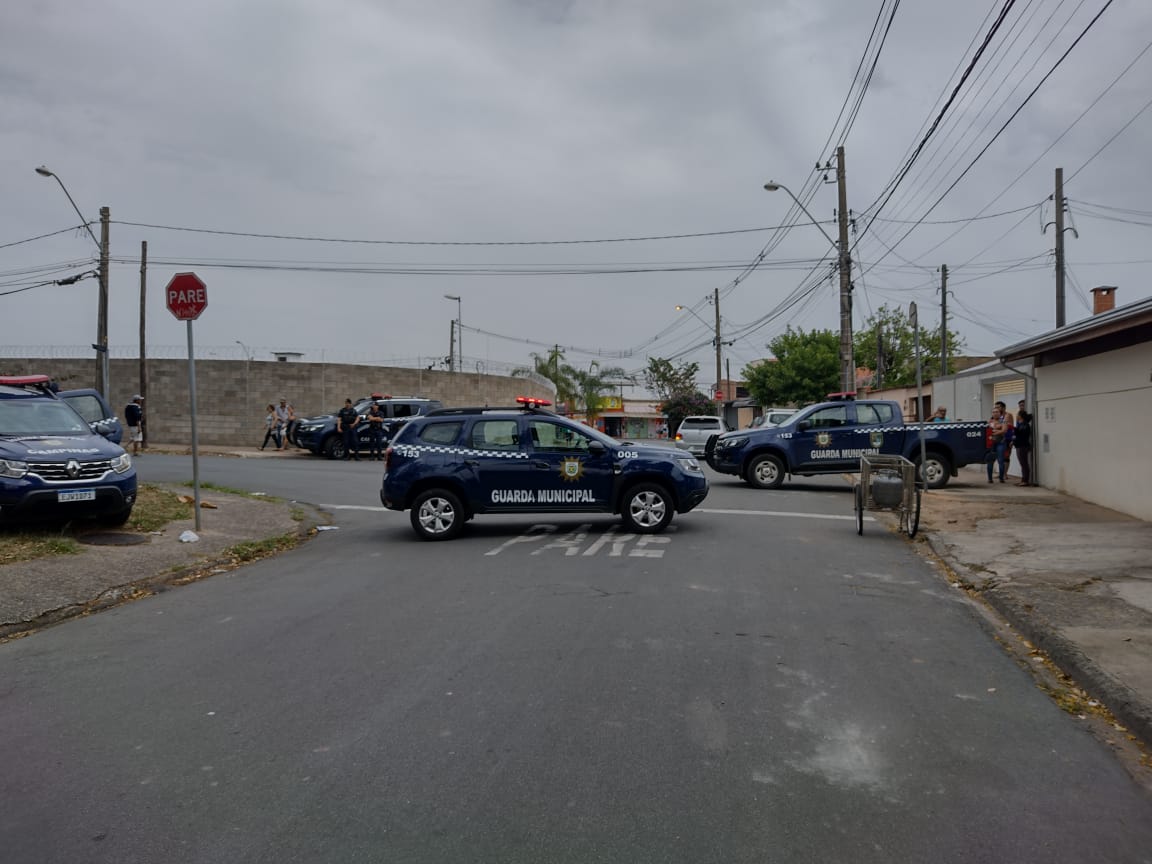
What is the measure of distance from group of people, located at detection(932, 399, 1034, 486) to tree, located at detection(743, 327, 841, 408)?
32486mm

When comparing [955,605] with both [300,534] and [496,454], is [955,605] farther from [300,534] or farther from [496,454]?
[300,534]

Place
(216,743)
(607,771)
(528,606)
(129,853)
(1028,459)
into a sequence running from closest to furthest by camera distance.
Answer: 1. (129,853)
2. (607,771)
3. (216,743)
4. (528,606)
5. (1028,459)

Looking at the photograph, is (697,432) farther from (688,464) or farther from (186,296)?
(186,296)

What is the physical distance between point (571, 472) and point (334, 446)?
1599 cm

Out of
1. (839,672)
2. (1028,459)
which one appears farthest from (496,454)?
(1028,459)

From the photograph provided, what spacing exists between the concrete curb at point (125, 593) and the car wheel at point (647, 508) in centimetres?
476

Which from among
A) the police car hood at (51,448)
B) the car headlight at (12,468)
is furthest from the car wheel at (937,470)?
the car headlight at (12,468)

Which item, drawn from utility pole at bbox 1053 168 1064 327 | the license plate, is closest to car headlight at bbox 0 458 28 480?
the license plate

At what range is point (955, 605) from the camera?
756cm

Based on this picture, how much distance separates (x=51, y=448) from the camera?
9.79 metres

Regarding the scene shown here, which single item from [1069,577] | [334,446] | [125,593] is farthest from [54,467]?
[334,446]

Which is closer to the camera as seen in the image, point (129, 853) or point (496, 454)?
point (129, 853)

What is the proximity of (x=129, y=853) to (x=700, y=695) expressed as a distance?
9.76 ft

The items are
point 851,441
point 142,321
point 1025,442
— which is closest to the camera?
point 1025,442
